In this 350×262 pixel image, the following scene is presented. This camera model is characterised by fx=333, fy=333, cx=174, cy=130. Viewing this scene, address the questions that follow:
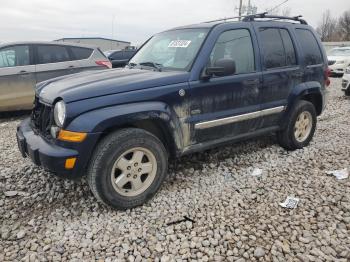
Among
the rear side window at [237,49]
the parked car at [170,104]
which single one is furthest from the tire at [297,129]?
the rear side window at [237,49]

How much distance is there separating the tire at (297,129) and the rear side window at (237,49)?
1.14 metres

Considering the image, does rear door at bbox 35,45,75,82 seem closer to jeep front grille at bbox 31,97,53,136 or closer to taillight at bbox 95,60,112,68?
taillight at bbox 95,60,112,68

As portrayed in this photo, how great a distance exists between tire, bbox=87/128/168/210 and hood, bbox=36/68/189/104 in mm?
422

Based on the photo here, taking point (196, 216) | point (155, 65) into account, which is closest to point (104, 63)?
point (155, 65)

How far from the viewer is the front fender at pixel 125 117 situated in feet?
9.61

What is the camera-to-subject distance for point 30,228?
3.05 m

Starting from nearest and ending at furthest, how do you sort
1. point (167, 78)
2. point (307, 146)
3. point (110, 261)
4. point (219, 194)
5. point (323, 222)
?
1. point (110, 261)
2. point (323, 222)
3. point (167, 78)
4. point (219, 194)
5. point (307, 146)

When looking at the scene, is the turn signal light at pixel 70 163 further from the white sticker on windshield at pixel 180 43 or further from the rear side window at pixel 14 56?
the rear side window at pixel 14 56

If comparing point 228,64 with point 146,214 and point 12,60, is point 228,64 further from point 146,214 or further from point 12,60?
point 12,60

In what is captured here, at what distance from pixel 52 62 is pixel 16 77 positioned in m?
0.83

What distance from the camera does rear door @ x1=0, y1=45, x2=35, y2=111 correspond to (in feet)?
22.4

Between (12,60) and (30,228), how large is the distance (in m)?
4.98

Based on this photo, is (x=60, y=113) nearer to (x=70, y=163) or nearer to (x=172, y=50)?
(x=70, y=163)

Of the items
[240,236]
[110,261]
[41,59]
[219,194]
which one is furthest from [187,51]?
[41,59]
